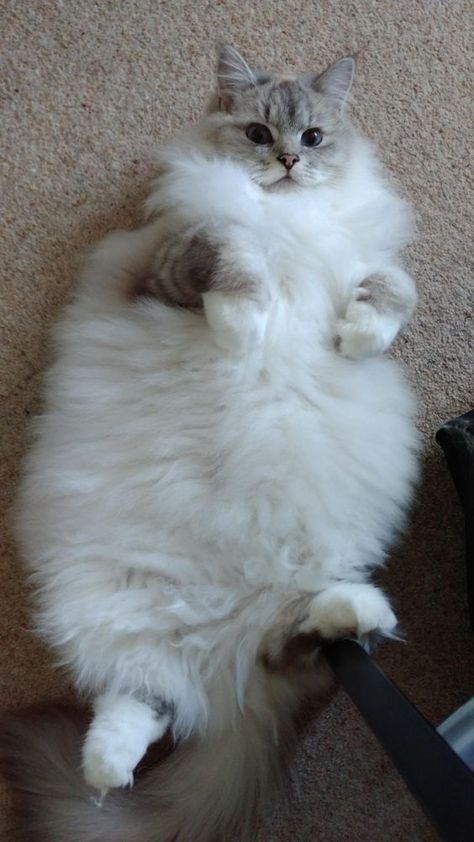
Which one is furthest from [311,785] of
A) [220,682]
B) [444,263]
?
[444,263]

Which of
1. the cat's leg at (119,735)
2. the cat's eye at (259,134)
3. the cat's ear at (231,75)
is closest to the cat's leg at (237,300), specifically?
the cat's eye at (259,134)

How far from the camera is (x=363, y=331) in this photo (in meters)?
1.14

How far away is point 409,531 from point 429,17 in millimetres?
1235

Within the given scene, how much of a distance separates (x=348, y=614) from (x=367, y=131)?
1133 millimetres

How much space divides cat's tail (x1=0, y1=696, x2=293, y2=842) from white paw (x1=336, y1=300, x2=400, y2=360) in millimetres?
661

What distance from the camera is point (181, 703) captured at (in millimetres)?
1108

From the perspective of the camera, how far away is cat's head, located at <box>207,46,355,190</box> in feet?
4.12

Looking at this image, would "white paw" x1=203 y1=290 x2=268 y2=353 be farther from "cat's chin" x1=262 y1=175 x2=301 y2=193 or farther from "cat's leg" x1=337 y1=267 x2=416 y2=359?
"cat's chin" x1=262 y1=175 x2=301 y2=193

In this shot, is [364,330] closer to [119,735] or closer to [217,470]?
[217,470]

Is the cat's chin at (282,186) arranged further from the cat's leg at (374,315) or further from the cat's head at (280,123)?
the cat's leg at (374,315)

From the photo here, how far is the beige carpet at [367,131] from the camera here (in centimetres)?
136

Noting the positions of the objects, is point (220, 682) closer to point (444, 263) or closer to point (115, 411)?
point (115, 411)

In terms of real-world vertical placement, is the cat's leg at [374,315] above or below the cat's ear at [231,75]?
below

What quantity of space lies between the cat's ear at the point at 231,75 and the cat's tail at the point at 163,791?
118 centimetres
